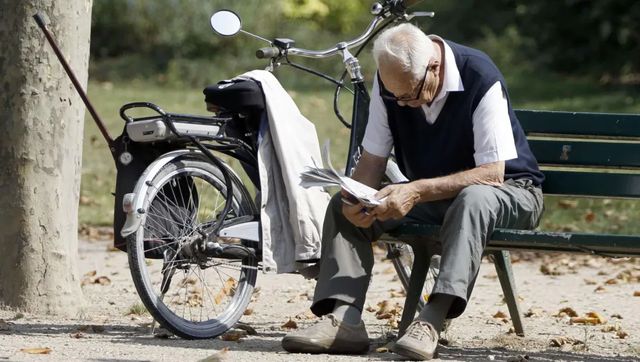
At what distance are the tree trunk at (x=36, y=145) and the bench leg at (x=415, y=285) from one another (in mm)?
1695

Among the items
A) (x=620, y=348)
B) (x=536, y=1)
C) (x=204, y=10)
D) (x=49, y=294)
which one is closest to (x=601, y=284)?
(x=620, y=348)

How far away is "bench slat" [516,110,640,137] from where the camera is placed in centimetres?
575

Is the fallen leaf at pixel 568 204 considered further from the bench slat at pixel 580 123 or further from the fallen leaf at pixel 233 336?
the fallen leaf at pixel 233 336

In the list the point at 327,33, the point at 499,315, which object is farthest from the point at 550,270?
the point at 327,33

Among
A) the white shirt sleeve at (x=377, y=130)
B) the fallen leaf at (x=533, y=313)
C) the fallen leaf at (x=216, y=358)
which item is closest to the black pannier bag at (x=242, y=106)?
the white shirt sleeve at (x=377, y=130)

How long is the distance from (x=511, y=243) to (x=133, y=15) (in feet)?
48.3

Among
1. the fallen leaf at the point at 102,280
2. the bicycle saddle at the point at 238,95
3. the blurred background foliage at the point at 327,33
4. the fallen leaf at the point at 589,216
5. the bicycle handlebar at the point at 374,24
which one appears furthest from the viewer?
the blurred background foliage at the point at 327,33

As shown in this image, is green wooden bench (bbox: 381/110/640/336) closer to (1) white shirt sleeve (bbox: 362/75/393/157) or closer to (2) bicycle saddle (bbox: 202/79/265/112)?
(1) white shirt sleeve (bbox: 362/75/393/157)

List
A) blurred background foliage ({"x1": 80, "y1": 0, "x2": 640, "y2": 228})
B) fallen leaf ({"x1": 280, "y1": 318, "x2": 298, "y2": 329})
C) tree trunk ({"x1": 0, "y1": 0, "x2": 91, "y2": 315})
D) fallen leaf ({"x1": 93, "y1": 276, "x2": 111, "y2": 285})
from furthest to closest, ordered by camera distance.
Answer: blurred background foliage ({"x1": 80, "y1": 0, "x2": 640, "y2": 228})
fallen leaf ({"x1": 93, "y1": 276, "x2": 111, "y2": 285})
fallen leaf ({"x1": 280, "y1": 318, "x2": 298, "y2": 329})
tree trunk ({"x1": 0, "y1": 0, "x2": 91, "y2": 315})

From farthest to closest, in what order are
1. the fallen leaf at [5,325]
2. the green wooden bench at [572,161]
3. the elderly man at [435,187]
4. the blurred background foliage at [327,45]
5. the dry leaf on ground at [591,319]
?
the blurred background foliage at [327,45], the dry leaf on ground at [591,319], the fallen leaf at [5,325], the green wooden bench at [572,161], the elderly man at [435,187]

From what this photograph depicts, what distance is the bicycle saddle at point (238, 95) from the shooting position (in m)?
5.62

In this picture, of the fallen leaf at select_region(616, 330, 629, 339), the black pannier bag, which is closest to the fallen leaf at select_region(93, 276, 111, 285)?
the black pannier bag

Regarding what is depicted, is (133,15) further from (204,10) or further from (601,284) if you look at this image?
(601,284)

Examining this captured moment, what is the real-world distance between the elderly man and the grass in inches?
171
